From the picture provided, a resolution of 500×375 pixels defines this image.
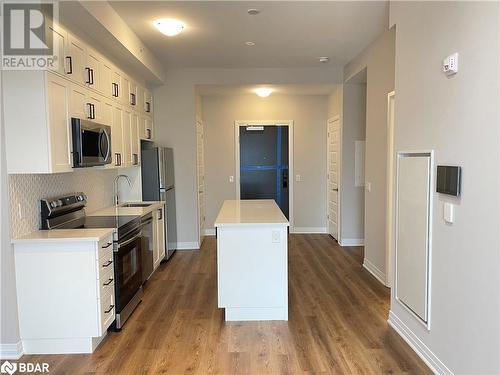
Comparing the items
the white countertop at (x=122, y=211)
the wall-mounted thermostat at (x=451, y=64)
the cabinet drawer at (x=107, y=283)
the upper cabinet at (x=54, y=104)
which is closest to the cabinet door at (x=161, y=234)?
the white countertop at (x=122, y=211)

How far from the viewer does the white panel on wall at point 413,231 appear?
2.62 meters

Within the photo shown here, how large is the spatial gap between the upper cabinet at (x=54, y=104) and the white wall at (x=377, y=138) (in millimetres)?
3064

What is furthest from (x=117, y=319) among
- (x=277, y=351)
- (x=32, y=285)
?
(x=277, y=351)

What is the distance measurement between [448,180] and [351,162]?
12.3 feet

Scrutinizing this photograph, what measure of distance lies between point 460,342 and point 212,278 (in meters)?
2.93

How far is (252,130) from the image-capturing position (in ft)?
23.4

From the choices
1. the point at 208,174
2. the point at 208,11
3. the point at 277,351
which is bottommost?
the point at 277,351

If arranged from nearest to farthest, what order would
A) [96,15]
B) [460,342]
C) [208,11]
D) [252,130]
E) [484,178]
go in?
[484,178], [460,342], [96,15], [208,11], [252,130]

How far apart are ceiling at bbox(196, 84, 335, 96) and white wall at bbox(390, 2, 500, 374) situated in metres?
3.28

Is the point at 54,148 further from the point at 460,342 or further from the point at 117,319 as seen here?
the point at 460,342

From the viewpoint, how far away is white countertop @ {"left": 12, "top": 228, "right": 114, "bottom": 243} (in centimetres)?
272

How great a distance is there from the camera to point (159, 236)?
4.94 meters

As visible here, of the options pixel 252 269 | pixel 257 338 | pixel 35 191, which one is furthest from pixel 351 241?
pixel 35 191

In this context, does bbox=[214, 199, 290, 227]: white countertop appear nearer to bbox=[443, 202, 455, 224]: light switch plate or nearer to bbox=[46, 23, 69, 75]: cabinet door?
bbox=[443, 202, 455, 224]: light switch plate
